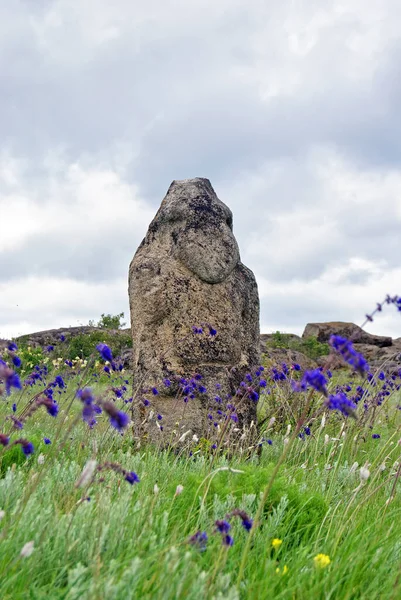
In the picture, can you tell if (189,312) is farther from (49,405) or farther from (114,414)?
(114,414)

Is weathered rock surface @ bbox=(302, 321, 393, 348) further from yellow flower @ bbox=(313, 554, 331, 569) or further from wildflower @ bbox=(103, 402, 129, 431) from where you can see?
wildflower @ bbox=(103, 402, 129, 431)

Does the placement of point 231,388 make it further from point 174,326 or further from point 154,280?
point 154,280

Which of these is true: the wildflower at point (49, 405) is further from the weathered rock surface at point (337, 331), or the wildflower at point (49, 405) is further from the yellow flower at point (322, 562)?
the weathered rock surface at point (337, 331)

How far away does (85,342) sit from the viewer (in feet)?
74.7

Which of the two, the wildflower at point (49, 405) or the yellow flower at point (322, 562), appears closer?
the wildflower at point (49, 405)

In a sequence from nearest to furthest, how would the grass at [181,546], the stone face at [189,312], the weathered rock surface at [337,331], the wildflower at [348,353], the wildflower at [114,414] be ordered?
the wildflower at [114,414]
the wildflower at [348,353]
the grass at [181,546]
the stone face at [189,312]
the weathered rock surface at [337,331]

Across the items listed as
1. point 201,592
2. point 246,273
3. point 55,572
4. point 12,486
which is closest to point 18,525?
point 55,572

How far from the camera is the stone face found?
6715 millimetres

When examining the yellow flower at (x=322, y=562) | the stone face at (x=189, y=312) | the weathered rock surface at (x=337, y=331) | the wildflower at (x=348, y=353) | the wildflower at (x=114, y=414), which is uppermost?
the weathered rock surface at (x=337, y=331)

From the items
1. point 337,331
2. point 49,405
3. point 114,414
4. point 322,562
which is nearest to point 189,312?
point 322,562

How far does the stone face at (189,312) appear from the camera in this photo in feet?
22.0

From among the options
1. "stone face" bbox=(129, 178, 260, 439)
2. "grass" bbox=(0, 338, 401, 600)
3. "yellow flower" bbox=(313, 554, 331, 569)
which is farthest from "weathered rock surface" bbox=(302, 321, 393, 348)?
"yellow flower" bbox=(313, 554, 331, 569)

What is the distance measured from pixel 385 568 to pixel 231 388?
3.88 meters

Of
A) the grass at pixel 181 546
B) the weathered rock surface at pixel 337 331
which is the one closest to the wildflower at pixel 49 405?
the grass at pixel 181 546
